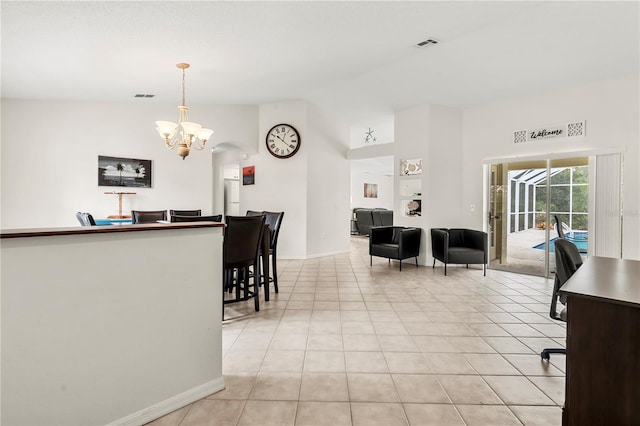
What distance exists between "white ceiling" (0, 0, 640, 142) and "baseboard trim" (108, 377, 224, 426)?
3092 mm

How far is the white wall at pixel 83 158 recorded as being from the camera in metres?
5.50

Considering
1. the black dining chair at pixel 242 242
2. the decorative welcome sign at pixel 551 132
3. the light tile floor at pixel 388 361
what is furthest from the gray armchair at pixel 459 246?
the black dining chair at pixel 242 242

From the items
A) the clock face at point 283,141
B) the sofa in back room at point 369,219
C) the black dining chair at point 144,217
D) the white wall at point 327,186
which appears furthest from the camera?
the sofa in back room at point 369,219

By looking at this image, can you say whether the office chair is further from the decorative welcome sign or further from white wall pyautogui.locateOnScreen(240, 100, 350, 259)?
white wall pyautogui.locateOnScreen(240, 100, 350, 259)

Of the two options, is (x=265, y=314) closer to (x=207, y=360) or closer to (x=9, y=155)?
(x=207, y=360)

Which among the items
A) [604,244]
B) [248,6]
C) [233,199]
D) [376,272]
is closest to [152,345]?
[248,6]

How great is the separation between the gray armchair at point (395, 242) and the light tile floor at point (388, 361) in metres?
1.32

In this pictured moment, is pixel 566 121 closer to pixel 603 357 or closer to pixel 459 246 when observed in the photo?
pixel 459 246

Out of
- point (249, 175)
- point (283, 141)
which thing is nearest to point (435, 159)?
point (283, 141)

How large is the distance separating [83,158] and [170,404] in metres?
5.55

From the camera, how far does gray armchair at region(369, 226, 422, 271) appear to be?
560 cm

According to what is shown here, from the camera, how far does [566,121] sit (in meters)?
4.97

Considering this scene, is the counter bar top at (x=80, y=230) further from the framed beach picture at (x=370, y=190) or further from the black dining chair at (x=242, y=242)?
the framed beach picture at (x=370, y=190)

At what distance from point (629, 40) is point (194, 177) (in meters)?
6.54
